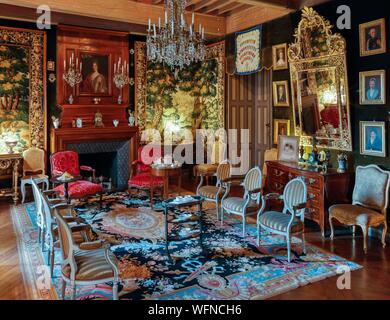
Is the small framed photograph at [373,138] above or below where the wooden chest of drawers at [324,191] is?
above

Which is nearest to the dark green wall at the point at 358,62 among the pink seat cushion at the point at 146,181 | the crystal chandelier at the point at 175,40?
the crystal chandelier at the point at 175,40

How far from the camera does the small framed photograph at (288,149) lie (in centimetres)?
682

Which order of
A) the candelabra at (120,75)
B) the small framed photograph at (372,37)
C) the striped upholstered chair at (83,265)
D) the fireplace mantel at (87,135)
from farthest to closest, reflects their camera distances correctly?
the candelabra at (120,75) < the fireplace mantel at (87,135) < the small framed photograph at (372,37) < the striped upholstered chair at (83,265)

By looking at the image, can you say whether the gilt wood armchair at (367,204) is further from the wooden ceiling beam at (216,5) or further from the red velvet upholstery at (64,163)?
the red velvet upholstery at (64,163)

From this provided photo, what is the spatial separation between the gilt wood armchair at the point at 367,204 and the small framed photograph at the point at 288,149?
4.23 ft

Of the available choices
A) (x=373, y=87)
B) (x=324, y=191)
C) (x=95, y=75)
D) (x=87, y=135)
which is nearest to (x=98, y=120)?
(x=87, y=135)

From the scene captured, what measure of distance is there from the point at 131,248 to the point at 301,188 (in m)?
2.39

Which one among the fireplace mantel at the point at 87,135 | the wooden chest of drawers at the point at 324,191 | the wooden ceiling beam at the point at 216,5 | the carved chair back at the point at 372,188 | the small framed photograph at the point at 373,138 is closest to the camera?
the carved chair back at the point at 372,188

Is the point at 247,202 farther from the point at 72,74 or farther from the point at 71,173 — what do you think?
the point at 72,74

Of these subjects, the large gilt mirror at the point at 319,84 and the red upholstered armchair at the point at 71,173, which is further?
the red upholstered armchair at the point at 71,173

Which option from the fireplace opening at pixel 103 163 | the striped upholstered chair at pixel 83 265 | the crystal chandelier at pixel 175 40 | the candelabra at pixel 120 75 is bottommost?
the striped upholstered chair at pixel 83 265

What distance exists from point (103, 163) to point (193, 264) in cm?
535

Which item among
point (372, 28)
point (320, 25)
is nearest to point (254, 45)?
point (320, 25)

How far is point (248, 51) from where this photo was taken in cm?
818
